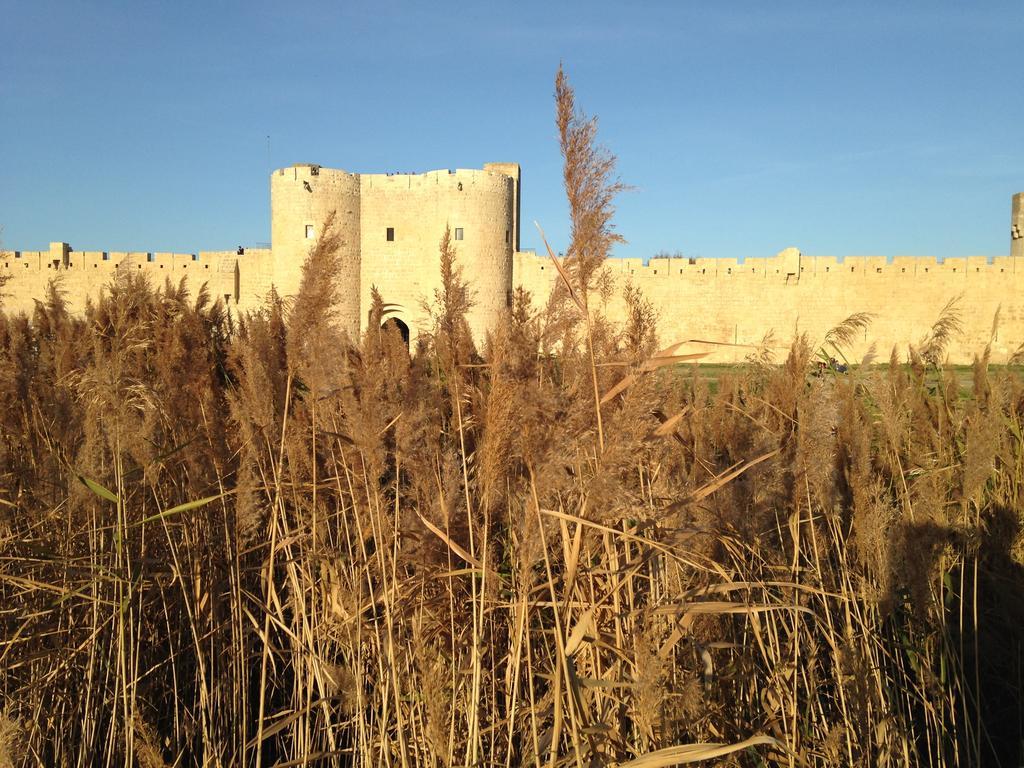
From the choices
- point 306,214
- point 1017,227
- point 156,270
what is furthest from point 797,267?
point 156,270

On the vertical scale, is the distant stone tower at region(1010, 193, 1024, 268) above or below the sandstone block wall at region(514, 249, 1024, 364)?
above

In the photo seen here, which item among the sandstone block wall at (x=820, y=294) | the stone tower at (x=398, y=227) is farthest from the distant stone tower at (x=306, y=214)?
the sandstone block wall at (x=820, y=294)

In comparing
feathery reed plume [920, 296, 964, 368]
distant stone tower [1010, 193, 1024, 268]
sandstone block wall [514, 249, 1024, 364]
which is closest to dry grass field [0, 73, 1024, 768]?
feathery reed plume [920, 296, 964, 368]

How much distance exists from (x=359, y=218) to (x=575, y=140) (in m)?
15.7

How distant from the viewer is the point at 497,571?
155 centimetres

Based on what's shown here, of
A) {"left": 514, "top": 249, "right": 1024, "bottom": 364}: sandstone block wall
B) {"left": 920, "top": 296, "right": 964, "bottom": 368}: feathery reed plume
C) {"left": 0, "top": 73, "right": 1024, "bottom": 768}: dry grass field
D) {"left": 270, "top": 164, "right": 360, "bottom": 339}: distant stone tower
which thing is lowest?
{"left": 0, "top": 73, "right": 1024, "bottom": 768}: dry grass field

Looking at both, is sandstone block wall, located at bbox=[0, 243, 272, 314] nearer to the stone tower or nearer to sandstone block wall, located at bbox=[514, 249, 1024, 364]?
the stone tower

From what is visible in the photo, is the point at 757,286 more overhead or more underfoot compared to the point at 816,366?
more overhead

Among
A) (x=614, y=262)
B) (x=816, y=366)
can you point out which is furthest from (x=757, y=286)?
(x=816, y=366)

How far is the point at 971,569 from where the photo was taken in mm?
1951

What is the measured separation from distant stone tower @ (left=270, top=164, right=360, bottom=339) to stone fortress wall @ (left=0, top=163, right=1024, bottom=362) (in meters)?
0.03

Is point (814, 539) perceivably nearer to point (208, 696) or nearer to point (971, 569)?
point (971, 569)

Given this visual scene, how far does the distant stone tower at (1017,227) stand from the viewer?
60.2ft

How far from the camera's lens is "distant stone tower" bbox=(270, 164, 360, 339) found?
1541cm
